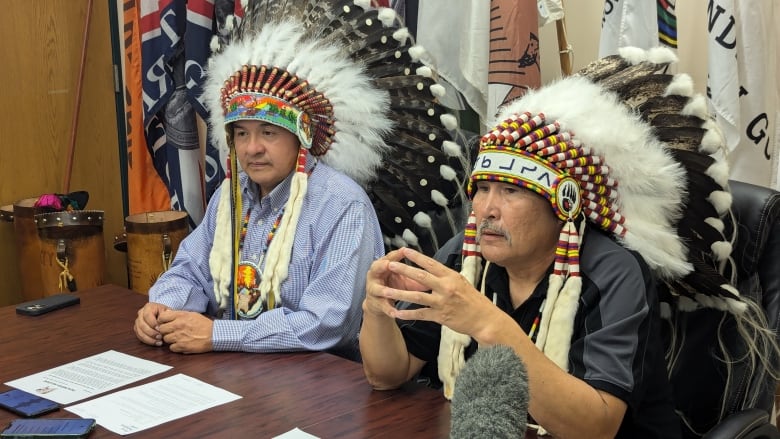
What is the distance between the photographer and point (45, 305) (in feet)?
7.39

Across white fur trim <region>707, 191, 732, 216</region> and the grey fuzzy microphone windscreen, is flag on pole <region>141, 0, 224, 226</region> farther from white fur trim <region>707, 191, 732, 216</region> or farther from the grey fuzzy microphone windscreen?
the grey fuzzy microphone windscreen

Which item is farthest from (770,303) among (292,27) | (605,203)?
(292,27)

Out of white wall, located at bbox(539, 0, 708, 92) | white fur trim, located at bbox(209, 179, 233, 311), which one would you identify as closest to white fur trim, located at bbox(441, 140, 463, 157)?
white fur trim, located at bbox(209, 179, 233, 311)

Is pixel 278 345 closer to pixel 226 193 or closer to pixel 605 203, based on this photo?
pixel 226 193

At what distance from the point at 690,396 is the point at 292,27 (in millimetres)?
1465

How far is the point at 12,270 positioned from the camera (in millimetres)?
4035

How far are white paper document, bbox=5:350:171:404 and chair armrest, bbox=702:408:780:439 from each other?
116cm

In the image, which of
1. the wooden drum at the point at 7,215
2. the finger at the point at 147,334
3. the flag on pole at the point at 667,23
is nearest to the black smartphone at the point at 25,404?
the finger at the point at 147,334

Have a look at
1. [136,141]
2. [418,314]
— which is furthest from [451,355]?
[136,141]

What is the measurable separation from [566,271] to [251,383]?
70 cm

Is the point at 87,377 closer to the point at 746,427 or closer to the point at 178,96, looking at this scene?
the point at 746,427

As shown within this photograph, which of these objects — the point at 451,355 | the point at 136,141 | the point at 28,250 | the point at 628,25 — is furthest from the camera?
the point at 136,141

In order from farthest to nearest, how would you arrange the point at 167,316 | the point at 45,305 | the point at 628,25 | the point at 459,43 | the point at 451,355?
the point at 459,43, the point at 628,25, the point at 45,305, the point at 167,316, the point at 451,355

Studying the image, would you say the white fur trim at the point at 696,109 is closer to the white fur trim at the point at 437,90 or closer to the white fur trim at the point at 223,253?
the white fur trim at the point at 437,90
